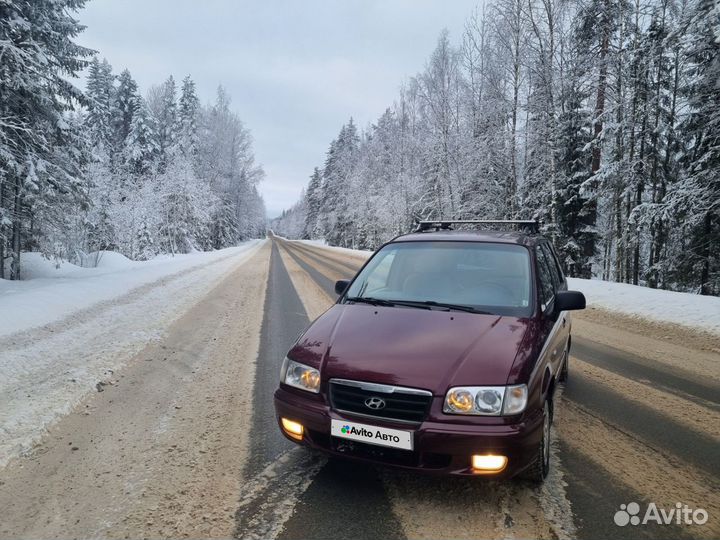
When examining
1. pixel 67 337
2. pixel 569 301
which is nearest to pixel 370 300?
pixel 569 301

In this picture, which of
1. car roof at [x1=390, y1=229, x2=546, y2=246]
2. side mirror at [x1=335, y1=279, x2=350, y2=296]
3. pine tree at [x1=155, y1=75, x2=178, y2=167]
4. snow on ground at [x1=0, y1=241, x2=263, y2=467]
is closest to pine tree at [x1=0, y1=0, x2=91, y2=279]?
snow on ground at [x1=0, y1=241, x2=263, y2=467]

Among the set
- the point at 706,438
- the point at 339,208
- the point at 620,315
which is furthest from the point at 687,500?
the point at 339,208

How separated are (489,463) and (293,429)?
130cm

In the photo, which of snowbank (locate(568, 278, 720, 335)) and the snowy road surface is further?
snowbank (locate(568, 278, 720, 335))

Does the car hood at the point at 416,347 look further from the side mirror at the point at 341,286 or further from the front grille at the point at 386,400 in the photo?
the side mirror at the point at 341,286

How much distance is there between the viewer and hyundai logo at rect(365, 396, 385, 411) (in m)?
2.61

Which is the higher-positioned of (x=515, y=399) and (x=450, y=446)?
(x=515, y=399)

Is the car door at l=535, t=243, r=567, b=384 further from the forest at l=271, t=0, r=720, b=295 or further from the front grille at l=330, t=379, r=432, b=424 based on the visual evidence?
the forest at l=271, t=0, r=720, b=295

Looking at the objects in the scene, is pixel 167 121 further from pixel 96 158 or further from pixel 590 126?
pixel 590 126

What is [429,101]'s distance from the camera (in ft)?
75.6

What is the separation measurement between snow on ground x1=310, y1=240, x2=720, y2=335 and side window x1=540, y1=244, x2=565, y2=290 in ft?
15.0

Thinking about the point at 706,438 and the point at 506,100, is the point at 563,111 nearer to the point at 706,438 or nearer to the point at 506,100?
the point at 506,100

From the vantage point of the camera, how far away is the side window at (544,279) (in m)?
3.66

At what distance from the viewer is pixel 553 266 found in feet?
16.4
